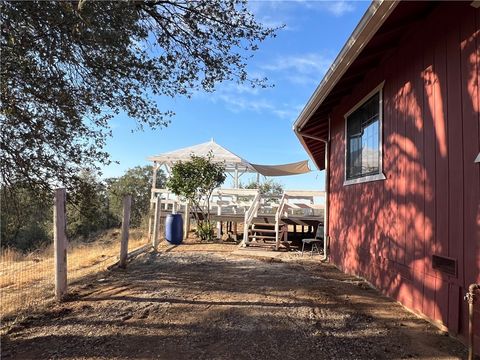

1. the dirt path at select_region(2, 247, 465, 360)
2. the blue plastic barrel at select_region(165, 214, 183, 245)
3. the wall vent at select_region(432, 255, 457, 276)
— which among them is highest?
the wall vent at select_region(432, 255, 457, 276)

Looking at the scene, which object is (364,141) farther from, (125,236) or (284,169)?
(284,169)

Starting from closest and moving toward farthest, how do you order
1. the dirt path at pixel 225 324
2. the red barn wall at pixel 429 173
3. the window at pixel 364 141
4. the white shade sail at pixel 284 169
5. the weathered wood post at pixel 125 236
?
the dirt path at pixel 225 324 < the red barn wall at pixel 429 173 < the window at pixel 364 141 < the weathered wood post at pixel 125 236 < the white shade sail at pixel 284 169

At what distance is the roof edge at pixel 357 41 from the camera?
12.2 ft

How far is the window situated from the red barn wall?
0.22 metres

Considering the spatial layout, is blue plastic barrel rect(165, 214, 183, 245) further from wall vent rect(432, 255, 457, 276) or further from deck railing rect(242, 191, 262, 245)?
wall vent rect(432, 255, 457, 276)

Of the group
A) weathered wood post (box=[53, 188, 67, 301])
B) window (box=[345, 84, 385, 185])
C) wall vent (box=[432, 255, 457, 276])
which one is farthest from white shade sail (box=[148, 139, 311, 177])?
wall vent (box=[432, 255, 457, 276])

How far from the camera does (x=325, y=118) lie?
932 cm

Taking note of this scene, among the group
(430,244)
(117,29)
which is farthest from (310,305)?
(117,29)

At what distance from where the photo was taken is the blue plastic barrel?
11.5 metres

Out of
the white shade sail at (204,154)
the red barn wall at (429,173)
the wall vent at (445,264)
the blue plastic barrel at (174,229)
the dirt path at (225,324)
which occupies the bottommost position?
the dirt path at (225,324)

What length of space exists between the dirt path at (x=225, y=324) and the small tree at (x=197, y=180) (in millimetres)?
6761

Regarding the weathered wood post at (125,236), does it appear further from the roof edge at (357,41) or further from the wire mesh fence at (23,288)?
the roof edge at (357,41)

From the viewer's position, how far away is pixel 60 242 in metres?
4.92

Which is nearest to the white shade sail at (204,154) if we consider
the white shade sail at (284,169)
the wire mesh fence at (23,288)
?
the white shade sail at (284,169)
